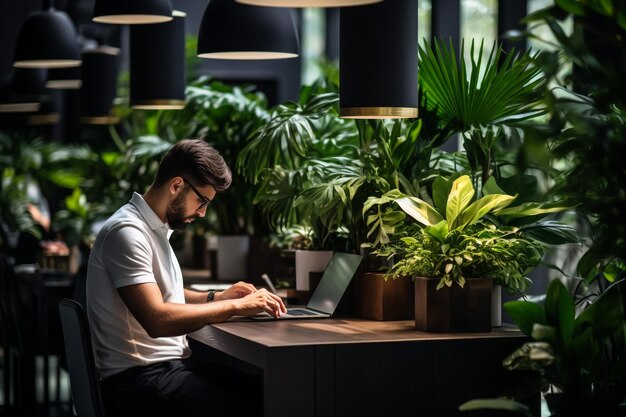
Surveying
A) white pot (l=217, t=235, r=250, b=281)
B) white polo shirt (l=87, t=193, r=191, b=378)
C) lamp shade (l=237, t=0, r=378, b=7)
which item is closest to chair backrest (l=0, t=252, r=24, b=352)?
white pot (l=217, t=235, r=250, b=281)

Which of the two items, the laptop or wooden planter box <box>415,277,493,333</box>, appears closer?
wooden planter box <box>415,277,493,333</box>

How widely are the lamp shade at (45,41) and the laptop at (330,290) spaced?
6.10 ft

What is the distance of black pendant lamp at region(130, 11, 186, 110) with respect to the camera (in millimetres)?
5406

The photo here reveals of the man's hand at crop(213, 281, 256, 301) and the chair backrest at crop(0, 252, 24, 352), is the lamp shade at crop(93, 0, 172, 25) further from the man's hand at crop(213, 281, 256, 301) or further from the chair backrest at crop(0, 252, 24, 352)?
the chair backrest at crop(0, 252, 24, 352)

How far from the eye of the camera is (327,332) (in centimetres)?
351

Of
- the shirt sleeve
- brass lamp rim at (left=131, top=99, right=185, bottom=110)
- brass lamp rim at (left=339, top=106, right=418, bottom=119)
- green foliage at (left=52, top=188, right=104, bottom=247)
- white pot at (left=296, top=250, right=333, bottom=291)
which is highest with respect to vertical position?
brass lamp rim at (left=131, top=99, right=185, bottom=110)

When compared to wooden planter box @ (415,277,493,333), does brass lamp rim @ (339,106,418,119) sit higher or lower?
higher

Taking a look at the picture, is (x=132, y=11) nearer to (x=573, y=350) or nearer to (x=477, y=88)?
(x=477, y=88)

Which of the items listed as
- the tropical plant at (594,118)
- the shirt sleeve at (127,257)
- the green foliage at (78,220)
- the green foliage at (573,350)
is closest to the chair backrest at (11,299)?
the green foliage at (78,220)

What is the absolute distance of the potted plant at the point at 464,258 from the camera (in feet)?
11.4

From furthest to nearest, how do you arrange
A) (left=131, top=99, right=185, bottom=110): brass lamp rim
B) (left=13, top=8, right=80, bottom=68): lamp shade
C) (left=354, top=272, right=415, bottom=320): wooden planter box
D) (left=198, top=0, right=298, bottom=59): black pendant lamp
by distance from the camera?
(left=131, top=99, right=185, bottom=110): brass lamp rim < (left=13, top=8, right=80, bottom=68): lamp shade < (left=198, top=0, right=298, bottom=59): black pendant lamp < (left=354, top=272, right=415, bottom=320): wooden planter box

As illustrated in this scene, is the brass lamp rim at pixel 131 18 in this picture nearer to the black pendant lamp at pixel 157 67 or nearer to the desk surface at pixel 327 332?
the black pendant lamp at pixel 157 67

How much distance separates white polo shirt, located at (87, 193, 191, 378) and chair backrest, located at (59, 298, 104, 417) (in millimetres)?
85

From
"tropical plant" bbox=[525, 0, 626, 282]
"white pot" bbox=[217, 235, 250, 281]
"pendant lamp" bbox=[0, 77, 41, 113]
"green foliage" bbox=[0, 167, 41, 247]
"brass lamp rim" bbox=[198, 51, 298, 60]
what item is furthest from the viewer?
"green foliage" bbox=[0, 167, 41, 247]
